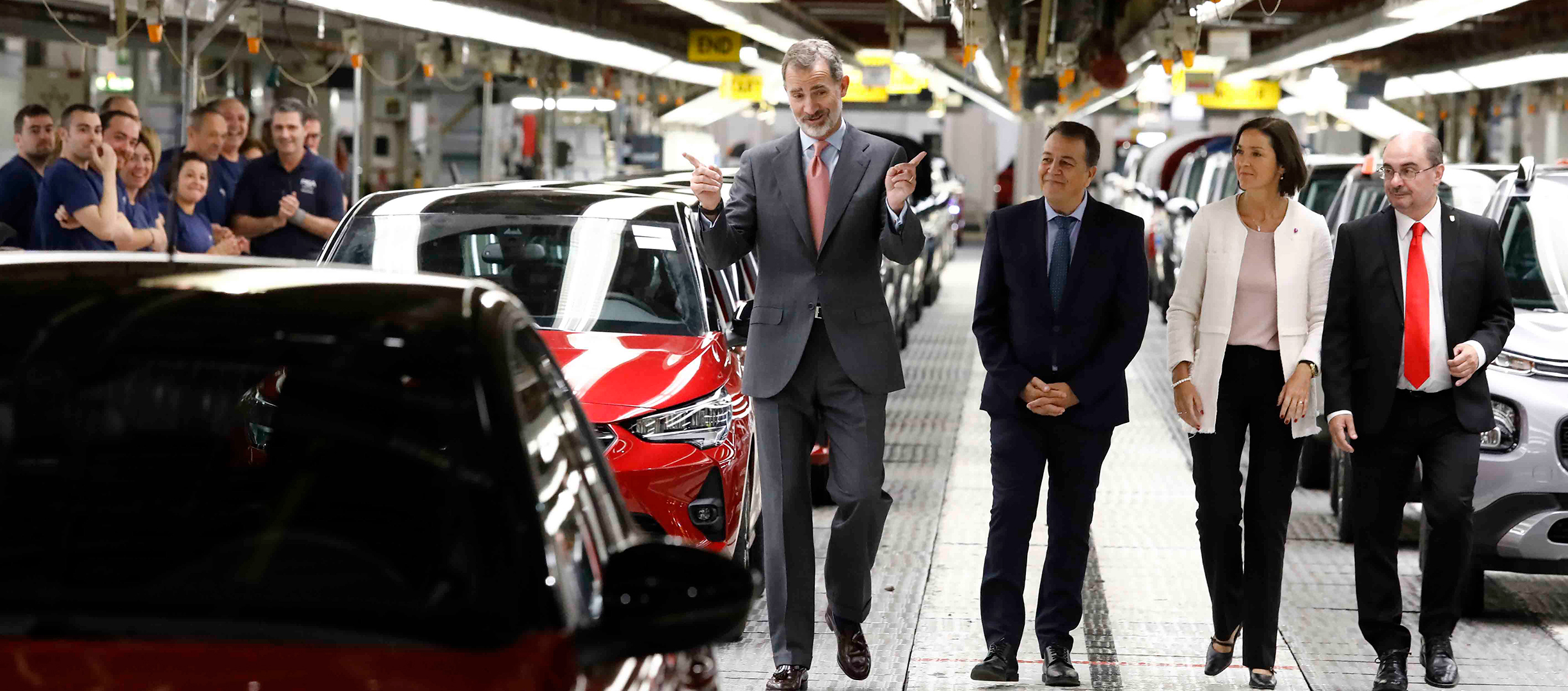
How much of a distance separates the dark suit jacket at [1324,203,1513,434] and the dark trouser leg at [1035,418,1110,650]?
77 centimetres

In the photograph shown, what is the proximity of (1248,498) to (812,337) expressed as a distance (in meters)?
1.47

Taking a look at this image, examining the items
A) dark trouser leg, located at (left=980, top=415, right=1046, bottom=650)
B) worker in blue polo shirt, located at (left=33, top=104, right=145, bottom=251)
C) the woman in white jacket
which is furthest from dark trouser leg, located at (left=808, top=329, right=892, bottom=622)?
worker in blue polo shirt, located at (left=33, top=104, right=145, bottom=251)

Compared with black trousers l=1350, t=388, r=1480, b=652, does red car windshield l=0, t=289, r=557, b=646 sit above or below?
above

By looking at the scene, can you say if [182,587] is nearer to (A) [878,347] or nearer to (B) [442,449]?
(B) [442,449]

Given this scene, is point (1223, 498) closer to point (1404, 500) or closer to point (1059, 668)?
point (1404, 500)

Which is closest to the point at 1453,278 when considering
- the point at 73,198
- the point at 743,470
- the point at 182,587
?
the point at 743,470

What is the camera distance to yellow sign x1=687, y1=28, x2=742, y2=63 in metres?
24.6

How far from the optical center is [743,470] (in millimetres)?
5996

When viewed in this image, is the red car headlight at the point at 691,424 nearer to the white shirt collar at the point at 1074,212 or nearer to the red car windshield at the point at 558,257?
the red car windshield at the point at 558,257

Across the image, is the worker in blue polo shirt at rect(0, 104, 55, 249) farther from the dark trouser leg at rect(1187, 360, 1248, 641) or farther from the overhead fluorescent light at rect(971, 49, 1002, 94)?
the overhead fluorescent light at rect(971, 49, 1002, 94)

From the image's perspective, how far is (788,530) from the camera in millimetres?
5285

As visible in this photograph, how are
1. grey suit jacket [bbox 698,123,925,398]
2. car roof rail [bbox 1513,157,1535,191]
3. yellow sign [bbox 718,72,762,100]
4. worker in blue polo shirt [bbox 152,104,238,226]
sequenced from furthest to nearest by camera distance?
yellow sign [bbox 718,72,762,100] < worker in blue polo shirt [bbox 152,104,238,226] < car roof rail [bbox 1513,157,1535,191] < grey suit jacket [bbox 698,123,925,398]

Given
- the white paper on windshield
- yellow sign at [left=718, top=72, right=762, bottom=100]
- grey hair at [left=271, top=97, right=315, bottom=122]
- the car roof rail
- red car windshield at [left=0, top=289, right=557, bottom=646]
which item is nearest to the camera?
red car windshield at [left=0, top=289, right=557, bottom=646]

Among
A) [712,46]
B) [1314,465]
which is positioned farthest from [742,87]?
[1314,465]
